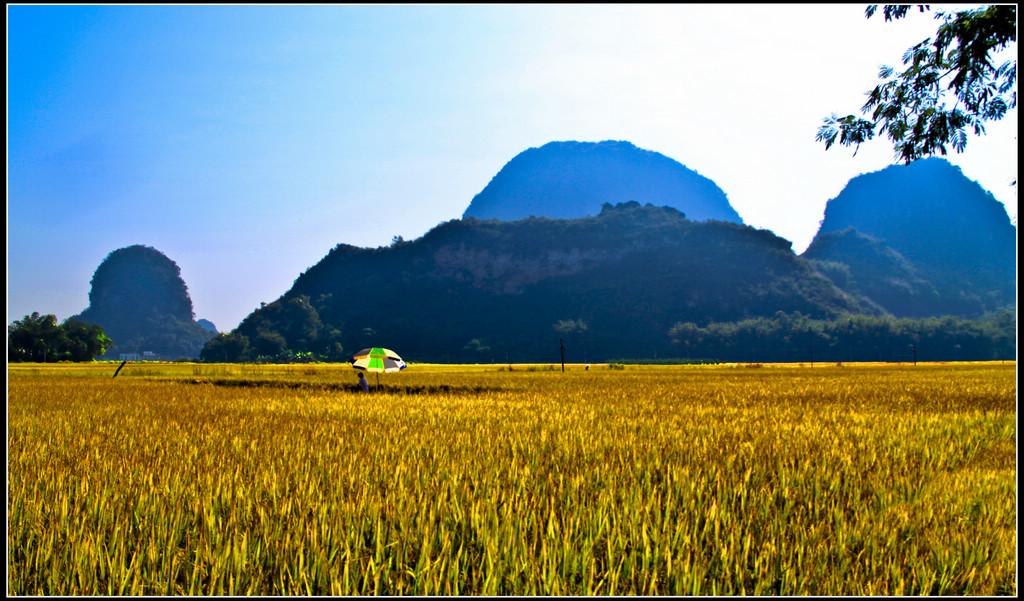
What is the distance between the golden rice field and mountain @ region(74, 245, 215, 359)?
19697cm

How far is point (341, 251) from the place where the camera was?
16288cm

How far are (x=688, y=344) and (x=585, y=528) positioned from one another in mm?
122928

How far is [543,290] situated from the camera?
5640 inches

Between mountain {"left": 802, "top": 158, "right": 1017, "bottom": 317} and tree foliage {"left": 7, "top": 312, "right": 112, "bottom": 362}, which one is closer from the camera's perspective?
tree foliage {"left": 7, "top": 312, "right": 112, "bottom": 362}

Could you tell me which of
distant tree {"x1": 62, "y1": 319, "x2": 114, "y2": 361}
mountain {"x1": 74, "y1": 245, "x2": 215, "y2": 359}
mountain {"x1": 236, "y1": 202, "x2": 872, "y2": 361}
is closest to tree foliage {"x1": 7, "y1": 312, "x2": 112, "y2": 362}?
distant tree {"x1": 62, "y1": 319, "x2": 114, "y2": 361}

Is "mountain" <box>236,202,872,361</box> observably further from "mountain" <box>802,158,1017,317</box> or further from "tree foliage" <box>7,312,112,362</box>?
"tree foliage" <box>7,312,112,362</box>

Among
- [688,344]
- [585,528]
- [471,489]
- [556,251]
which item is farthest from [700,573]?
[556,251]

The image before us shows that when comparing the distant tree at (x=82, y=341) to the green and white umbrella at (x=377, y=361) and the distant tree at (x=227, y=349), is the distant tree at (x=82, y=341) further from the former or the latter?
the green and white umbrella at (x=377, y=361)

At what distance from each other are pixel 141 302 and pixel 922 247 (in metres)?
246

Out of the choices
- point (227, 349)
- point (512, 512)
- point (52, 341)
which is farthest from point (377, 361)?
point (227, 349)

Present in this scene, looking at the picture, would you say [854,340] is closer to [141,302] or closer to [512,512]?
[512,512]

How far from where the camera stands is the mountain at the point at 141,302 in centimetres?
17700

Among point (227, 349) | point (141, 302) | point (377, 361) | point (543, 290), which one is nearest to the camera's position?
point (377, 361)

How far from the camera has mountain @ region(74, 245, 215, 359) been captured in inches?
6969
